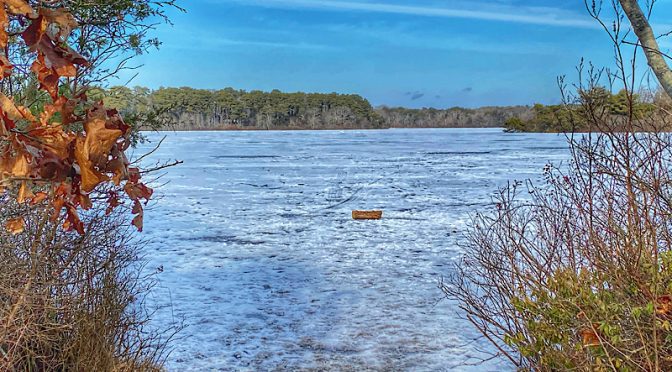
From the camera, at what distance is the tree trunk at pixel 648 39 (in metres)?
2.92

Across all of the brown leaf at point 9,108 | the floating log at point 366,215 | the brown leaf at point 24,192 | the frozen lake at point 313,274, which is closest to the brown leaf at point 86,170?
the brown leaf at point 9,108

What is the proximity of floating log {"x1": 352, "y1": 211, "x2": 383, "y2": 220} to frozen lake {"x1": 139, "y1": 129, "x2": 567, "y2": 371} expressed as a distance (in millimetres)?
217

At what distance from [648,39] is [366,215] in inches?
414

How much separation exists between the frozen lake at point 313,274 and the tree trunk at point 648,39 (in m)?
3.31

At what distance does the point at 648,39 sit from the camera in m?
2.99

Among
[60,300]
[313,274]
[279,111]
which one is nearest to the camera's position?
[60,300]

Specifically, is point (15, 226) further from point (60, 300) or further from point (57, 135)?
point (60, 300)

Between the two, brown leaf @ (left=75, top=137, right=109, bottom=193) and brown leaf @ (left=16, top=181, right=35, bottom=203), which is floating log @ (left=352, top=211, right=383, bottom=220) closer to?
brown leaf @ (left=16, top=181, right=35, bottom=203)

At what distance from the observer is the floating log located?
13.3 metres

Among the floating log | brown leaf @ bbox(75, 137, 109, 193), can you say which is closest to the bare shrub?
brown leaf @ bbox(75, 137, 109, 193)

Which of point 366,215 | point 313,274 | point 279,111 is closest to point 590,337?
point 313,274

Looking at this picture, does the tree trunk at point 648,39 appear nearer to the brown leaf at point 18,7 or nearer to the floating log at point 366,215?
the brown leaf at point 18,7

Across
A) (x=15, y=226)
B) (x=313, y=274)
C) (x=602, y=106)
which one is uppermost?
(x=602, y=106)

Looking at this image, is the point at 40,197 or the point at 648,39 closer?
the point at 40,197
